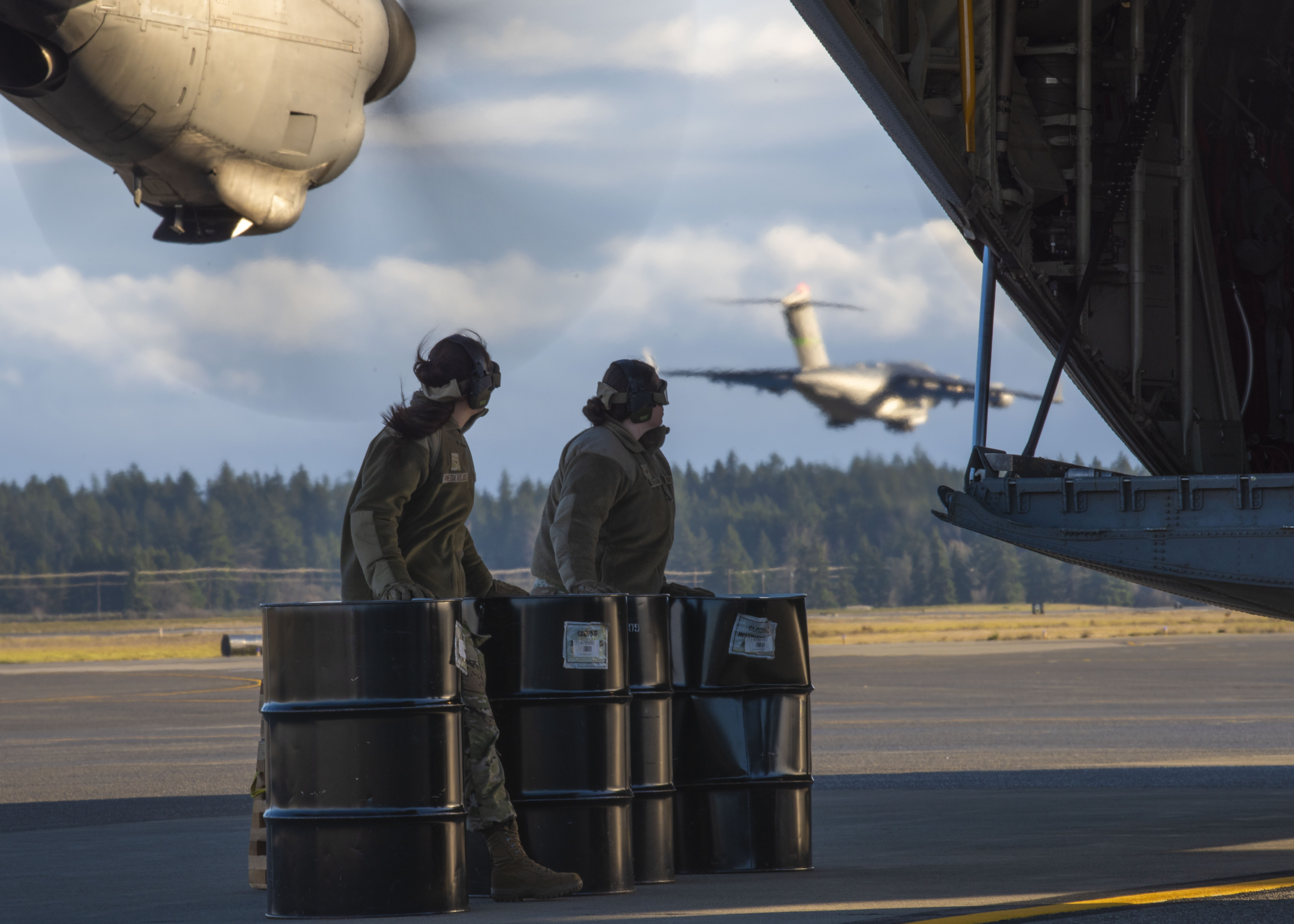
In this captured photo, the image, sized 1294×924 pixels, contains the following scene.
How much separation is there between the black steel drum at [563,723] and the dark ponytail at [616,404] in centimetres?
104

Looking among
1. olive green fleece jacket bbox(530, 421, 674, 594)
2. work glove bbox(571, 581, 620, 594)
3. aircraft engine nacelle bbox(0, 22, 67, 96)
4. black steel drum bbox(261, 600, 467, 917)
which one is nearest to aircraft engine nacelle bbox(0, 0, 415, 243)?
aircraft engine nacelle bbox(0, 22, 67, 96)

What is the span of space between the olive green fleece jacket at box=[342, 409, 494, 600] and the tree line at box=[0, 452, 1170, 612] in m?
86.2

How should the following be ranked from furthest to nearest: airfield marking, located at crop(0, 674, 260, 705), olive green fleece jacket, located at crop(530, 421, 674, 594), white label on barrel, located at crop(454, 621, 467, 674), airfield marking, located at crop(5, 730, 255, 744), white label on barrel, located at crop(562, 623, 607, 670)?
airfield marking, located at crop(0, 674, 260, 705), airfield marking, located at crop(5, 730, 255, 744), olive green fleece jacket, located at crop(530, 421, 674, 594), white label on barrel, located at crop(562, 623, 607, 670), white label on barrel, located at crop(454, 621, 467, 674)

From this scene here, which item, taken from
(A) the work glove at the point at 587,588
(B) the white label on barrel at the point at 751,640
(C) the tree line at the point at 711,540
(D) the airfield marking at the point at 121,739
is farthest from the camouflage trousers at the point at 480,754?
(C) the tree line at the point at 711,540

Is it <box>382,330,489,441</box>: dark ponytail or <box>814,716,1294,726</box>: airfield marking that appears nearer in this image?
<box>382,330,489,441</box>: dark ponytail

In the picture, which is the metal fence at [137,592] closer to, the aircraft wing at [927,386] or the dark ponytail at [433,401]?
the aircraft wing at [927,386]

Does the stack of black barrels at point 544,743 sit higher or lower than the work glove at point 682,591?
lower

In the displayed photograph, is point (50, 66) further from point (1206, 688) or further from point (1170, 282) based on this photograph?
point (1206, 688)

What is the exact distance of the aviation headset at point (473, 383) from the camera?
5.80 metres

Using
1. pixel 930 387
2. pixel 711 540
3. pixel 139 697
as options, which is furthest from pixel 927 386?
pixel 711 540

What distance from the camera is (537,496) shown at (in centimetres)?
14362

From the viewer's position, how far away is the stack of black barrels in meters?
5.21

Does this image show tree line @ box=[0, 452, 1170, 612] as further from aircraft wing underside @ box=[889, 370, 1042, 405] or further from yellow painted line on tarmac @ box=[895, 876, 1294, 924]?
yellow painted line on tarmac @ box=[895, 876, 1294, 924]

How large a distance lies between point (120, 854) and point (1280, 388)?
675 centimetres
